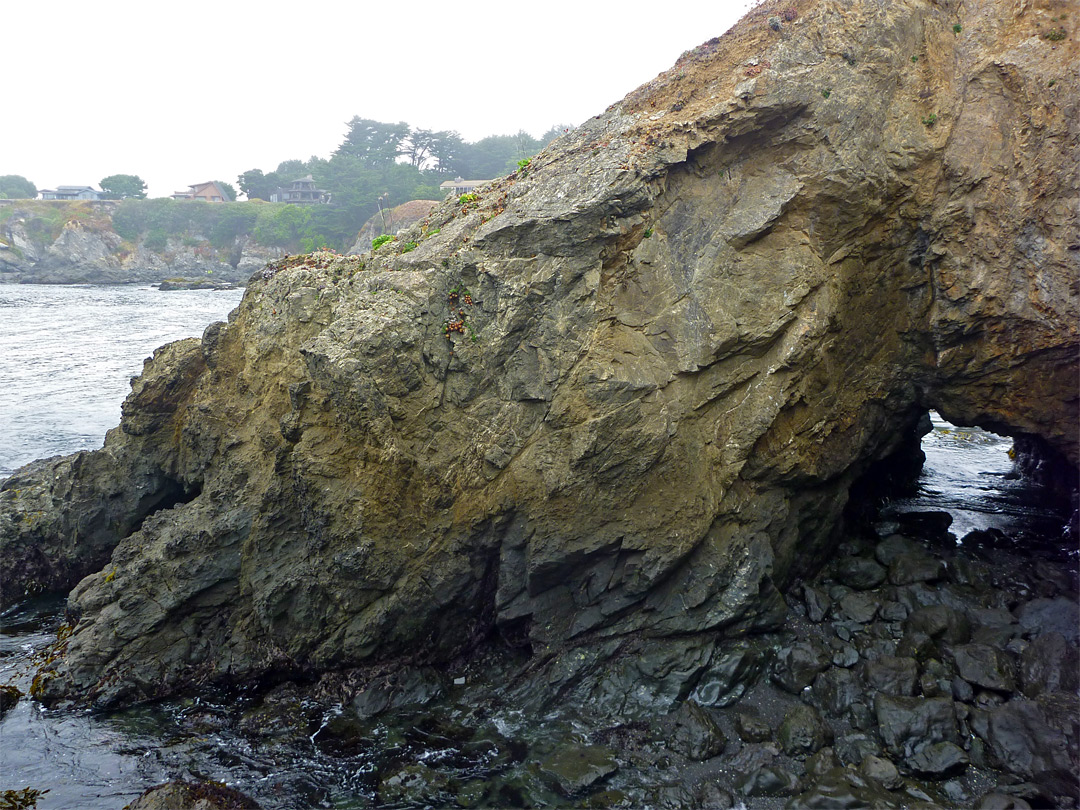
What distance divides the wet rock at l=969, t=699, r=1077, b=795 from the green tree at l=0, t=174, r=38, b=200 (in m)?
132

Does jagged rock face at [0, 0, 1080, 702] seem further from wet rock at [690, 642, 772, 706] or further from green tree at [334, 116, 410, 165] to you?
green tree at [334, 116, 410, 165]

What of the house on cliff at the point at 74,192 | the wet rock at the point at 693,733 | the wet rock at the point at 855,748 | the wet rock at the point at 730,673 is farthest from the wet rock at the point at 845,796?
the house on cliff at the point at 74,192

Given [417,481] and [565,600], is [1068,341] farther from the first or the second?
[417,481]

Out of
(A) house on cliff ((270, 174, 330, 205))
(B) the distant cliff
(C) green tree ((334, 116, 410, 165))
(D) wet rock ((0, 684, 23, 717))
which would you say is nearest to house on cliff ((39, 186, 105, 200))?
(B) the distant cliff

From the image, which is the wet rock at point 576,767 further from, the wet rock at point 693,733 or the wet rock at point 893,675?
the wet rock at point 893,675

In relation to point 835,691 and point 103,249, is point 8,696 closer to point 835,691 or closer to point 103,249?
point 835,691

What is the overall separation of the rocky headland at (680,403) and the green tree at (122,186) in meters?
94.7

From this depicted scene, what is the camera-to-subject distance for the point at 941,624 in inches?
429

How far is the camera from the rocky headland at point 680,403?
10961 mm

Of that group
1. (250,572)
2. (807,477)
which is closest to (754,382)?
(807,477)

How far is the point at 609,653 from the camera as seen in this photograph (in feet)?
36.3

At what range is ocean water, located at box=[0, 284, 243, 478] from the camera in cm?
2267

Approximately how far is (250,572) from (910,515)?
488 inches

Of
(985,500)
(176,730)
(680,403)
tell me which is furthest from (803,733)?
(985,500)
